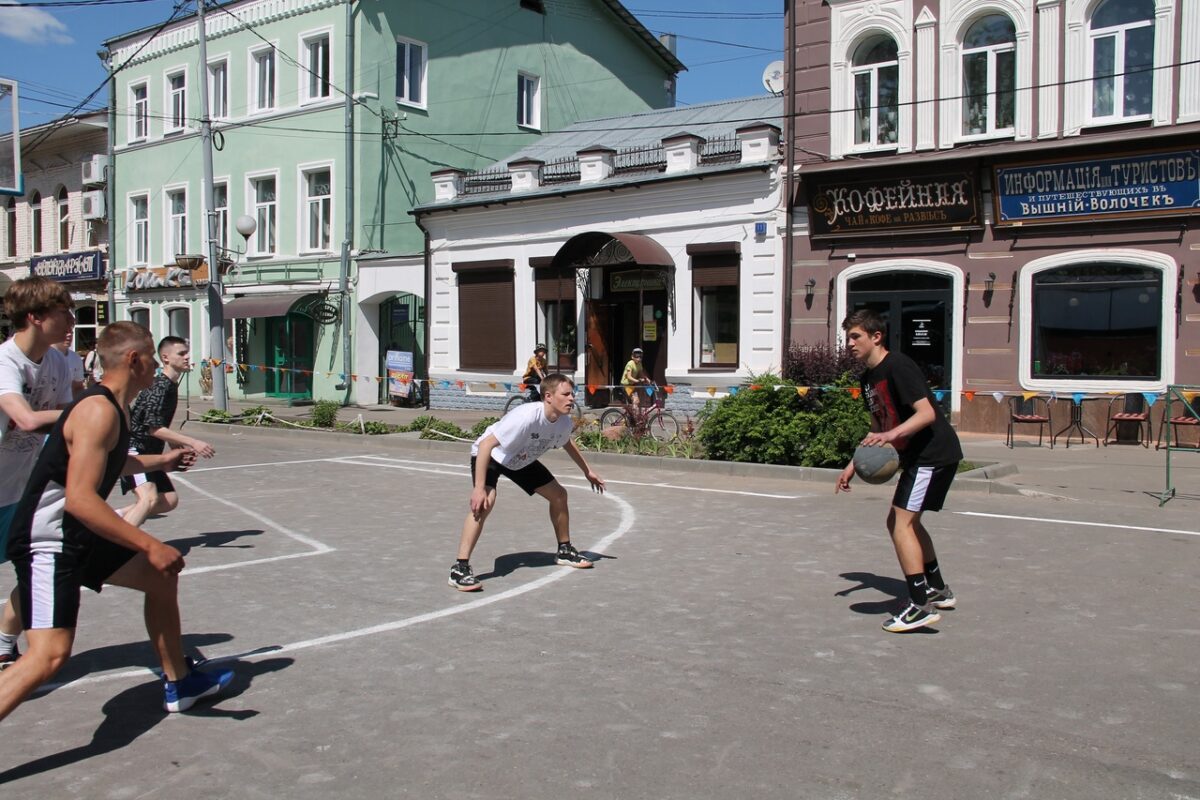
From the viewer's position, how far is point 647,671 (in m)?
5.43

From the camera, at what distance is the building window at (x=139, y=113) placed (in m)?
33.6

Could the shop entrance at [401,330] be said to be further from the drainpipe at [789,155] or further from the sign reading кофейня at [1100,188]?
the sign reading кофейня at [1100,188]

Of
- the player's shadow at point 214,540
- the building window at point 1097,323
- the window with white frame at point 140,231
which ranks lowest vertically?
the player's shadow at point 214,540

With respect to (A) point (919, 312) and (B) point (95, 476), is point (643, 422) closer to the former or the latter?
(A) point (919, 312)

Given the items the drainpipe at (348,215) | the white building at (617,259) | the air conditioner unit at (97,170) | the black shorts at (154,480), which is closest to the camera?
the black shorts at (154,480)

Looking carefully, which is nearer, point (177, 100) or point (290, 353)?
point (290, 353)

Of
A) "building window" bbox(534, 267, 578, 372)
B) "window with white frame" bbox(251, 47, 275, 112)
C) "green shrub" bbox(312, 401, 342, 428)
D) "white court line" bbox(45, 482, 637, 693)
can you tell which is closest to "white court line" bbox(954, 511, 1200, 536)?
"white court line" bbox(45, 482, 637, 693)

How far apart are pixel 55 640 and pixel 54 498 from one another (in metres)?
0.55

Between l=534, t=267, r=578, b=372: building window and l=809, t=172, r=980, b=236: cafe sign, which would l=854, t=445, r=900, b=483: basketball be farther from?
l=534, t=267, r=578, b=372: building window

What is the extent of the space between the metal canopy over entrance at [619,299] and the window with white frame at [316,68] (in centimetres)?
951

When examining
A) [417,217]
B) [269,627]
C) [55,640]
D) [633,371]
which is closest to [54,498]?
[55,640]

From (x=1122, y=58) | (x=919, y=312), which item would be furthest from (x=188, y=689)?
(x=1122, y=58)

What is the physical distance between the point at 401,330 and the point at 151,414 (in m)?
20.4

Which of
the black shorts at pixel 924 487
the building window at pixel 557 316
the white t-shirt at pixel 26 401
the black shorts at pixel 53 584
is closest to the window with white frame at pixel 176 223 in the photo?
the building window at pixel 557 316
